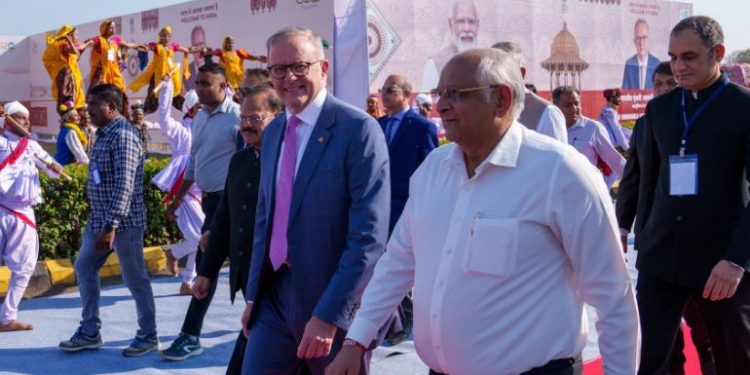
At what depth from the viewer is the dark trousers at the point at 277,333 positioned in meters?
→ 3.34

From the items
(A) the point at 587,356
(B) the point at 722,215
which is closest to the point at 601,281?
(B) the point at 722,215

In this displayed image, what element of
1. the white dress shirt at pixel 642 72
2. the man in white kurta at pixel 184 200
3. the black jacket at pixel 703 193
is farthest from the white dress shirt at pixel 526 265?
the white dress shirt at pixel 642 72

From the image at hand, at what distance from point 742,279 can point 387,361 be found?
8.79 feet

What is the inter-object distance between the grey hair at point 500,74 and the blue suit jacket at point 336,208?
936mm

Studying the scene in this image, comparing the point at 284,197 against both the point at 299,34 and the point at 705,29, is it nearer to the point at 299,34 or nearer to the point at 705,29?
the point at 299,34

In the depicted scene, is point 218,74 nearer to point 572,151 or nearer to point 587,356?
point 587,356

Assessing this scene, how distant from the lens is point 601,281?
7.59 feet

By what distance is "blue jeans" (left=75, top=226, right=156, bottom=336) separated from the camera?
19.3ft

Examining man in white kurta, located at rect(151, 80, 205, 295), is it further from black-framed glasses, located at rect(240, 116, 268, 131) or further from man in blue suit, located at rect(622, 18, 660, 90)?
man in blue suit, located at rect(622, 18, 660, 90)

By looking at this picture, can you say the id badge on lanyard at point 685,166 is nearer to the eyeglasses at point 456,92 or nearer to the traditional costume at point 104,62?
the eyeglasses at point 456,92

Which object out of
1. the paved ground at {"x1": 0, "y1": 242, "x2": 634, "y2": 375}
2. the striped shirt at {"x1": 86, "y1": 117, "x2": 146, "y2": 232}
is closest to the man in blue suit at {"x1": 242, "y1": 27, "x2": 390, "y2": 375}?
the paved ground at {"x1": 0, "y1": 242, "x2": 634, "y2": 375}

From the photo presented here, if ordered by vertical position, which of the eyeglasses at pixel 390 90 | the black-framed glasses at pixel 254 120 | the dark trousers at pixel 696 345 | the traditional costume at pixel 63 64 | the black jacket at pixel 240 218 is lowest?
the dark trousers at pixel 696 345

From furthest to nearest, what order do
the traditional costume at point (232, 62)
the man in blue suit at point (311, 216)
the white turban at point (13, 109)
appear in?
1. the traditional costume at point (232, 62)
2. the white turban at point (13, 109)
3. the man in blue suit at point (311, 216)

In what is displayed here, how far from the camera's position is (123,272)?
19.4 ft
